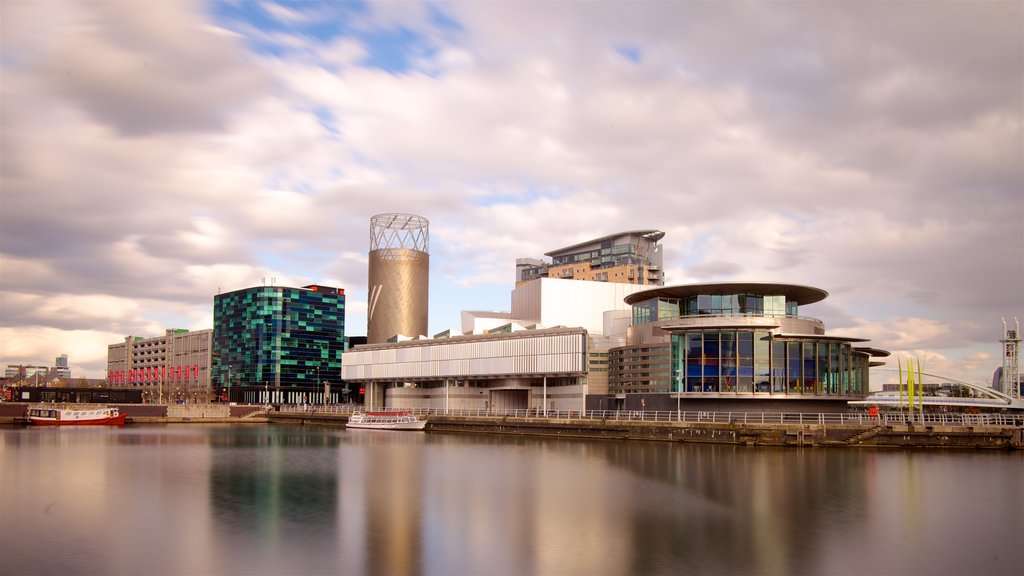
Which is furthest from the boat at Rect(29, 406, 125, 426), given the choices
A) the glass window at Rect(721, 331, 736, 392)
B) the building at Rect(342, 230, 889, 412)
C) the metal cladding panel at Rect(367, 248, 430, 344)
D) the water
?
the glass window at Rect(721, 331, 736, 392)

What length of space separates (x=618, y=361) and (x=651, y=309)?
8076mm

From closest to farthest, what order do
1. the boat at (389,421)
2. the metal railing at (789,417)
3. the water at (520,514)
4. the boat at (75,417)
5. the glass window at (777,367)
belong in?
the water at (520,514), the metal railing at (789,417), the glass window at (777,367), the boat at (389,421), the boat at (75,417)

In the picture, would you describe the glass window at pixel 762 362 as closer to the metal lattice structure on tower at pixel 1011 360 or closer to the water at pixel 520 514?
the water at pixel 520 514

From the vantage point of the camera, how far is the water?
3030 cm

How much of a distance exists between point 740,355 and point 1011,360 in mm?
87621

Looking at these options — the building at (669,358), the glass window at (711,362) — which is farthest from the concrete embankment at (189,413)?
the glass window at (711,362)

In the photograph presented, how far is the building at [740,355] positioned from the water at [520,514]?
20908 millimetres

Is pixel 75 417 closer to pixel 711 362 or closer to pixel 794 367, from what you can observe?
pixel 711 362

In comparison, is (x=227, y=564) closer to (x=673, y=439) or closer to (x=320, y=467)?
(x=320, y=467)

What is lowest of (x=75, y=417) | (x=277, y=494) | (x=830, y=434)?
(x=75, y=417)

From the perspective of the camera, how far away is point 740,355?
8962cm

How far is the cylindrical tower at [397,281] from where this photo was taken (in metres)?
176

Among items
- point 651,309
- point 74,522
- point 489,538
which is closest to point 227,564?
point 489,538

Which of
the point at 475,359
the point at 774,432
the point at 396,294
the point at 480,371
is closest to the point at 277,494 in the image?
the point at 774,432
